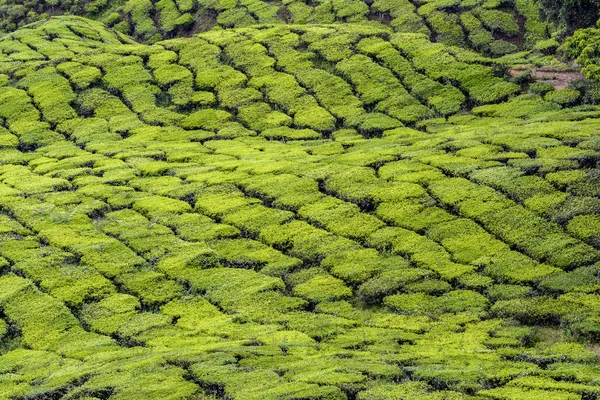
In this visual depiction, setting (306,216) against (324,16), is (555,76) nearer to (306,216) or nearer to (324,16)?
(306,216)

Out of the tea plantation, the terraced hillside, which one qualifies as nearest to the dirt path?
the tea plantation

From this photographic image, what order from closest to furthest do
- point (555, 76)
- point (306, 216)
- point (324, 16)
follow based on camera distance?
point (306, 216)
point (555, 76)
point (324, 16)

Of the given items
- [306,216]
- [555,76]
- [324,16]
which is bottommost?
[306,216]

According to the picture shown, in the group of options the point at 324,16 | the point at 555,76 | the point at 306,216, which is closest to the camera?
the point at 306,216

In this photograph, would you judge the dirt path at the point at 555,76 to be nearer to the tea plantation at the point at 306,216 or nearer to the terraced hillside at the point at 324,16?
the tea plantation at the point at 306,216

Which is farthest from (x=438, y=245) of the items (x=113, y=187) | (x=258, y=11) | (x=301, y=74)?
(x=258, y=11)

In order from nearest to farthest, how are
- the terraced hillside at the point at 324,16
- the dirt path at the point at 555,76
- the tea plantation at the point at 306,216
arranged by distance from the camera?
1. the tea plantation at the point at 306,216
2. the dirt path at the point at 555,76
3. the terraced hillside at the point at 324,16

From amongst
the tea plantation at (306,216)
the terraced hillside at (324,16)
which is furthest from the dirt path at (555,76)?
the terraced hillside at (324,16)

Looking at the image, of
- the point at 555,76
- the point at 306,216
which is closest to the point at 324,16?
the point at 555,76

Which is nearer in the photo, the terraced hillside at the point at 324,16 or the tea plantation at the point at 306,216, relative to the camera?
the tea plantation at the point at 306,216

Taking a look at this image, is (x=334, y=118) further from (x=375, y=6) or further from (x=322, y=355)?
(x=322, y=355)
